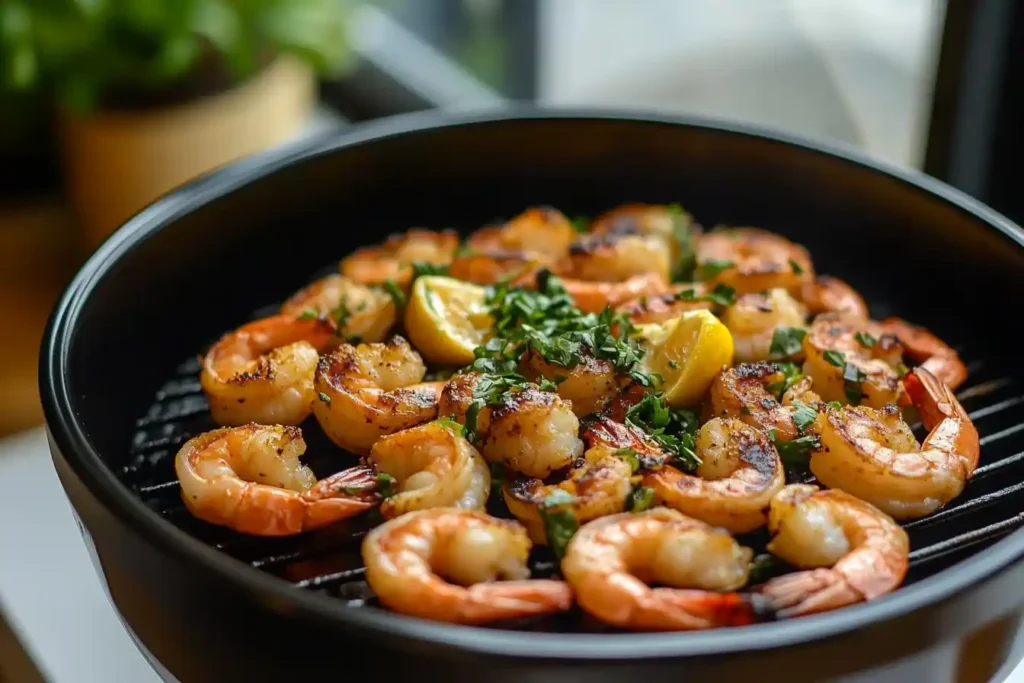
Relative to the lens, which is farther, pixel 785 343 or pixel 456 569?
pixel 785 343

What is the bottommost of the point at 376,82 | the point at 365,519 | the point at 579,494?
the point at 365,519

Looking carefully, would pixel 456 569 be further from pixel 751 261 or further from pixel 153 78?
pixel 153 78

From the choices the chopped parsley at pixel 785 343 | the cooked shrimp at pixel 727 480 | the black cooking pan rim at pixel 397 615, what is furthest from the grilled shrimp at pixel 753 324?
the black cooking pan rim at pixel 397 615

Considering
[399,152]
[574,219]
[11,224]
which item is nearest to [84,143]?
[11,224]

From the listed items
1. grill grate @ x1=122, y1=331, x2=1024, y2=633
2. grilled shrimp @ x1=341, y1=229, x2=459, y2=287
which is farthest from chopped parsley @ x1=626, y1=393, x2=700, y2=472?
grilled shrimp @ x1=341, y1=229, x2=459, y2=287

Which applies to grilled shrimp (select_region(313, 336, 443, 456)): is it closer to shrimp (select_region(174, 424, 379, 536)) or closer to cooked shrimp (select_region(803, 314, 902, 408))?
shrimp (select_region(174, 424, 379, 536))

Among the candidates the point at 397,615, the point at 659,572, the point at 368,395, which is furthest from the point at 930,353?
the point at 397,615
